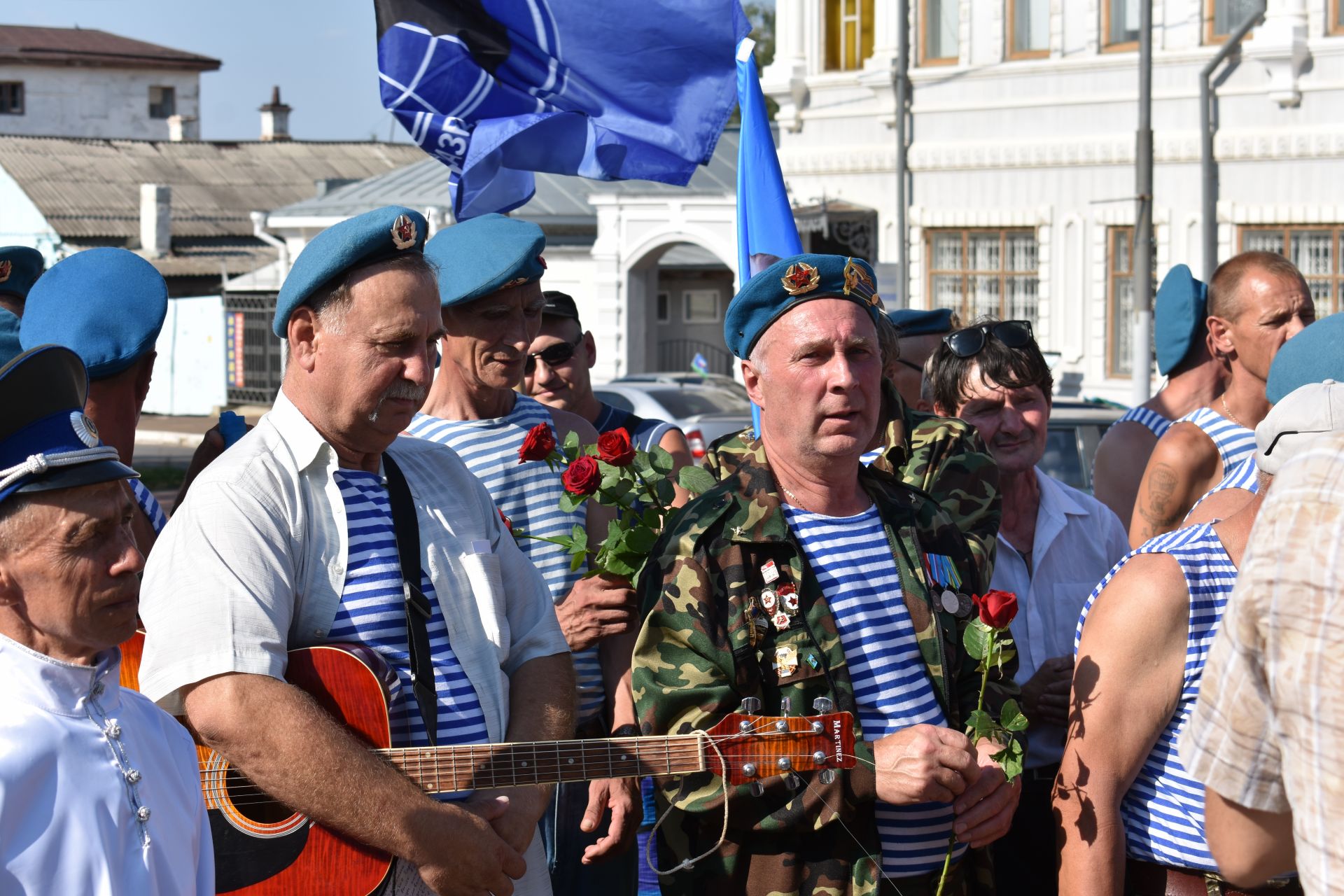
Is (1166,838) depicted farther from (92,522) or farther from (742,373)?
(92,522)

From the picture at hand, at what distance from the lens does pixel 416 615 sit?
2.92 metres

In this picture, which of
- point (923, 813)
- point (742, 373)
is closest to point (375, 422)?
point (742, 373)

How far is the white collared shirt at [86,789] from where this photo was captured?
209 centimetres

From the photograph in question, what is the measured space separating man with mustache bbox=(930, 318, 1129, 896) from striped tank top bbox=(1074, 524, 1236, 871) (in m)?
0.61

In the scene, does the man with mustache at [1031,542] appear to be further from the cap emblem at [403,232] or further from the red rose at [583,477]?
the cap emblem at [403,232]

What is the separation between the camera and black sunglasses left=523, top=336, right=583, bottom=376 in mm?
5414

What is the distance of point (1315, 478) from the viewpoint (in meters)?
1.81

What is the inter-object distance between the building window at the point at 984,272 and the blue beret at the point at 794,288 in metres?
19.2

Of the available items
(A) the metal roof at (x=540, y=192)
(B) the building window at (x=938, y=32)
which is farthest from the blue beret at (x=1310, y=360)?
(A) the metal roof at (x=540, y=192)

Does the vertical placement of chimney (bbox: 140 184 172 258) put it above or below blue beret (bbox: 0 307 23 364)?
above

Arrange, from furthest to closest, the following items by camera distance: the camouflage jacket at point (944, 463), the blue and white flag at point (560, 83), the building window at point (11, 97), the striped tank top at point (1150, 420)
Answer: the building window at point (11, 97)
the blue and white flag at point (560, 83)
the striped tank top at point (1150, 420)
the camouflage jacket at point (944, 463)

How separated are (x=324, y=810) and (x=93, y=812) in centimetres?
58

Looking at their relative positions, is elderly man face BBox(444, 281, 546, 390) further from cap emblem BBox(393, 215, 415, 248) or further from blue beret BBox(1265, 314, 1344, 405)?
blue beret BBox(1265, 314, 1344, 405)

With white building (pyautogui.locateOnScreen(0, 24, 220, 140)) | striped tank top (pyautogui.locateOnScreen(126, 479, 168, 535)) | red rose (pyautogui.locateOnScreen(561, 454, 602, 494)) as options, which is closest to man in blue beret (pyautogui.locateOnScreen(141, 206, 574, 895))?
red rose (pyautogui.locateOnScreen(561, 454, 602, 494))
